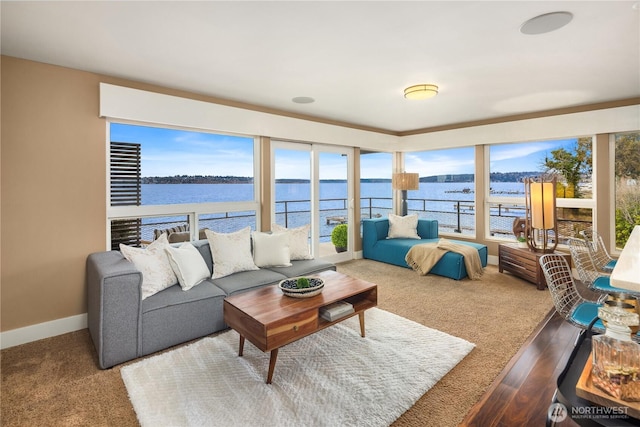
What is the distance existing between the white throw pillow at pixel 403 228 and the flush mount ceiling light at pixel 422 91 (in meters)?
2.74

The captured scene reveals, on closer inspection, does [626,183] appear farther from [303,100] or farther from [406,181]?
[303,100]

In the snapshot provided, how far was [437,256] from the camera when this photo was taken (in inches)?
186

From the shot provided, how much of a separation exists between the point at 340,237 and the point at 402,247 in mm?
A: 1139

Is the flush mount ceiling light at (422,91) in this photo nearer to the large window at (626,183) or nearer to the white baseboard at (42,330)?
the large window at (626,183)

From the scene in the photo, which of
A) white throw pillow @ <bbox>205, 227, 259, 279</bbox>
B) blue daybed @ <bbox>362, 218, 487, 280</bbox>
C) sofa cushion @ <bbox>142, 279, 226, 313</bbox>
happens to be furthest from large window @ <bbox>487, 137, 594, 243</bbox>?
sofa cushion @ <bbox>142, 279, 226, 313</bbox>

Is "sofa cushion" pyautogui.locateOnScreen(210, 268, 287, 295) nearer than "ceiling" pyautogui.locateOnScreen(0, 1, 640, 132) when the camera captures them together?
No

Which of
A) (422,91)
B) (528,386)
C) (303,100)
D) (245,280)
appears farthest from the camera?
(303,100)

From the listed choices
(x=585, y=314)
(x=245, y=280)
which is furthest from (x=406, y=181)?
(x=585, y=314)

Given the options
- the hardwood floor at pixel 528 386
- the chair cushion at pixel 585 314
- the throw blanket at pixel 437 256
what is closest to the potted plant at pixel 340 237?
the throw blanket at pixel 437 256

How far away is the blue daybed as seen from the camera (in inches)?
182

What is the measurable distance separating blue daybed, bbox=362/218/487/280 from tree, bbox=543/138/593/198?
156 cm

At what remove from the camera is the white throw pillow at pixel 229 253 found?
3.36 m

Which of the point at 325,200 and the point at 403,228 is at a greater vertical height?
the point at 325,200

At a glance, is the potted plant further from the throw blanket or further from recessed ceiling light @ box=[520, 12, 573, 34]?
recessed ceiling light @ box=[520, 12, 573, 34]
